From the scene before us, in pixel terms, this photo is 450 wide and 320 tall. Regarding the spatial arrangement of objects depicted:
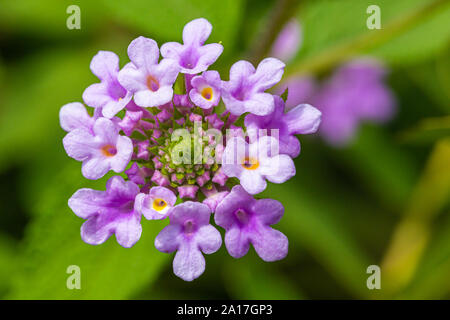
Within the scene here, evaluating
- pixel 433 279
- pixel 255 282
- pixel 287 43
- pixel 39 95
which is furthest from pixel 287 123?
pixel 39 95

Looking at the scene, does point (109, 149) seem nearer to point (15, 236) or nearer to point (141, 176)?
point (141, 176)

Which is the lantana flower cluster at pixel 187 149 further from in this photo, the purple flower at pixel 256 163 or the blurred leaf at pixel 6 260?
the blurred leaf at pixel 6 260

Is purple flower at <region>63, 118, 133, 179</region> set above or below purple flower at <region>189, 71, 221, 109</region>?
below

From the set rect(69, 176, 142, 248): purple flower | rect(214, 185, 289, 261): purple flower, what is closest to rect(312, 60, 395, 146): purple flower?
rect(214, 185, 289, 261): purple flower

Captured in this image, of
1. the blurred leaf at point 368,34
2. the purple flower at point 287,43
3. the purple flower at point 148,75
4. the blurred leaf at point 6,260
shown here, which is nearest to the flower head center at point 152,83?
the purple flower at point 148,75

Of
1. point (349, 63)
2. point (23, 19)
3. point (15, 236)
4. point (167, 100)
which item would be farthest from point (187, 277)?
point (23, 19)

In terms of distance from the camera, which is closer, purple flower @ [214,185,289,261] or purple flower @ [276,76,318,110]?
purple flower @ [214,185,289,261]

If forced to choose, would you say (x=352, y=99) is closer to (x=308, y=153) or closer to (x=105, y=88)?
(x=308, y=153)

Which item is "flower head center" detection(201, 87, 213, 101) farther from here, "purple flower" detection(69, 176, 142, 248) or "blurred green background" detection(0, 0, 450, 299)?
"blurred green background" detection(0, 0, 450, 299)
